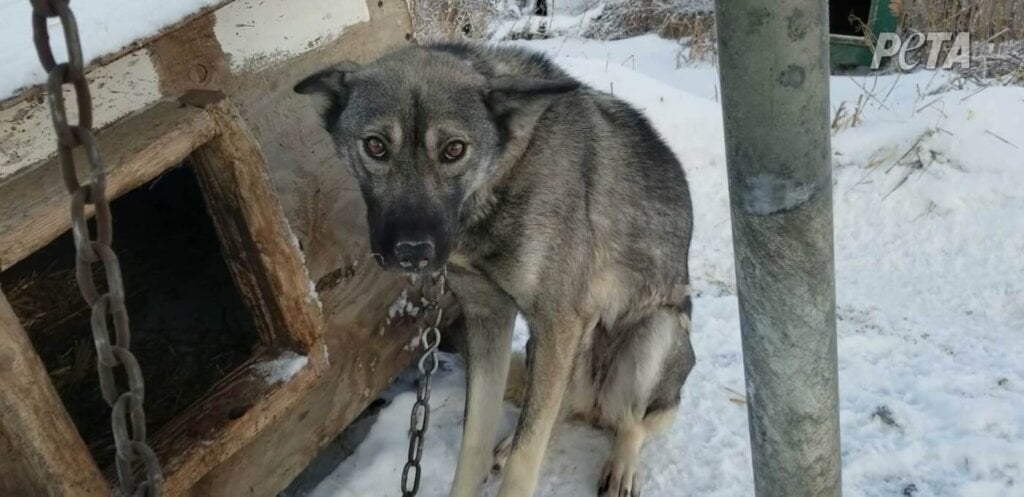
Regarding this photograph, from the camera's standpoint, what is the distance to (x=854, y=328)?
3.60 meters

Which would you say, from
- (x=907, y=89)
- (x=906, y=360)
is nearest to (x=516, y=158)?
(x=906, y=360)

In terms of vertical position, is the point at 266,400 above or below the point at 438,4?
below

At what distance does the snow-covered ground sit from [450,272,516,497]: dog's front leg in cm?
18

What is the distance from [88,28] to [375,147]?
27.5 inches

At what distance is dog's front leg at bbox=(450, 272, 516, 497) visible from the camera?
8.90 ft

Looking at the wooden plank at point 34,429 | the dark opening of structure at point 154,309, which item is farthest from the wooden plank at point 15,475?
the dark opening of structure at point 154,309

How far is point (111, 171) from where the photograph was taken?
191 centimetres

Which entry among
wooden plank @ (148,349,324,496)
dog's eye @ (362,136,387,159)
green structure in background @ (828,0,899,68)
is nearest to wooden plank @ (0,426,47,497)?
wooden plank @ (148,349,324,496)

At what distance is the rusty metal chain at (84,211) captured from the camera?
95 cm

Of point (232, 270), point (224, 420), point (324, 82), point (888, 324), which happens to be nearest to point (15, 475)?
point (224, 420)

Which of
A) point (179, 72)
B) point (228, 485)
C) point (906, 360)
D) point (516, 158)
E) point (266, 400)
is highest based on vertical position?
point (179, 72)

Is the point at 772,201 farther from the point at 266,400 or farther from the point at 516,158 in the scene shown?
the point at 266,400

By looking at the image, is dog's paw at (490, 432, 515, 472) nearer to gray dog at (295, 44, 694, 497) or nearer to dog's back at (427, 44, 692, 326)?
gray dog at (295, 44, 694, 497)

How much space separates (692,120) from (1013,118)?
61.3 inches
